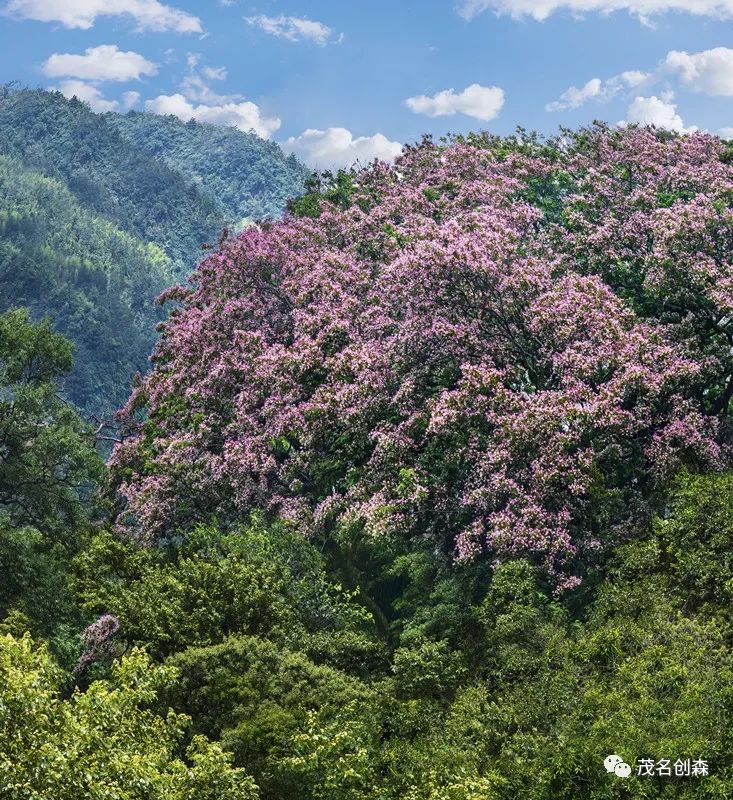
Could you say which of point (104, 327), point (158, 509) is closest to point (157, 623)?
point (158, 509)

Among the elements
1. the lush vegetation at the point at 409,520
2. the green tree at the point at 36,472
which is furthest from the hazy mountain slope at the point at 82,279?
the green tree at the point at 36,472

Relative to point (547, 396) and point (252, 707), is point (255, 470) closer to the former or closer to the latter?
point (547, 396)

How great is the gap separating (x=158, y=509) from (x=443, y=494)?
932 centimetres

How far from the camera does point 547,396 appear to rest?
914 inches

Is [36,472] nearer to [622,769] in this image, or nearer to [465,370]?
[465,370]

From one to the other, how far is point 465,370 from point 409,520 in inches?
139

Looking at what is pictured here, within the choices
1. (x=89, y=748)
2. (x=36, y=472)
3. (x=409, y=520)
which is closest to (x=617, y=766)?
(x=89, y=748)

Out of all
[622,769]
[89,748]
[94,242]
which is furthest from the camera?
[94,242]

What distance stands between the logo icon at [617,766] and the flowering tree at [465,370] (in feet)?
26.9

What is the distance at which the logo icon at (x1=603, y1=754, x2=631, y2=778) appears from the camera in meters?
13.7

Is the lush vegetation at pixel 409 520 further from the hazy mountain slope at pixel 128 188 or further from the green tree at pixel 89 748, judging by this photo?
the hazy mountain slope at pixel 128 188

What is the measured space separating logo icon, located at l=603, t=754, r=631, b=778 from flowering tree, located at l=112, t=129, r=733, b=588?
8.19 meters

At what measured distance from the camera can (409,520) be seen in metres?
23.9

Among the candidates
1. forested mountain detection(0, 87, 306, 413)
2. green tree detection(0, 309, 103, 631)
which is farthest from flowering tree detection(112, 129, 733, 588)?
forested mountain detection(0, 87, 306, 413)
